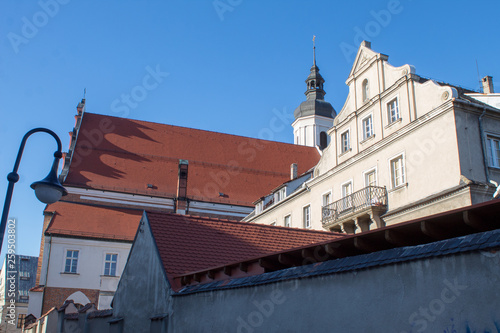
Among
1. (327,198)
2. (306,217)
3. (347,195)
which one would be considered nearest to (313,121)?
(306,217)

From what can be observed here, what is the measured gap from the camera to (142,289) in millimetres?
13523

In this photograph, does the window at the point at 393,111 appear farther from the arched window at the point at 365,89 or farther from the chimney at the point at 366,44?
the chimney at the point at 366,44

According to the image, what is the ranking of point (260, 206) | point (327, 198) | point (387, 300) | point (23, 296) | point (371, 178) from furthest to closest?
point (23, 296) < point (260, 206) < point (327, 198) < point (371, 178) < point (387, 300)

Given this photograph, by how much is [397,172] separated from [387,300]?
582 inches

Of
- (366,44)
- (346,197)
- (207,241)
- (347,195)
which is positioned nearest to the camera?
(207,241)

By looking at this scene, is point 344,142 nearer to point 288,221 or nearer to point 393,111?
point 393,111

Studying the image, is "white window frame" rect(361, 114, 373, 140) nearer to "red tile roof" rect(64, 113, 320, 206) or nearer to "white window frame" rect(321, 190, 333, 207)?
"white window frame" rect(321, 190, 333, 207)

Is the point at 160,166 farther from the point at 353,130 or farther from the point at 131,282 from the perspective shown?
the point at 131,282

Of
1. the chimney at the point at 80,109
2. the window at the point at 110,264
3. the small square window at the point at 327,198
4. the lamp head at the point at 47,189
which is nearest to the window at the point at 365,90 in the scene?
the small square window at the point at 327,198

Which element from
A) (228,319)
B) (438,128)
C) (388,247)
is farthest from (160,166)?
(388,247)

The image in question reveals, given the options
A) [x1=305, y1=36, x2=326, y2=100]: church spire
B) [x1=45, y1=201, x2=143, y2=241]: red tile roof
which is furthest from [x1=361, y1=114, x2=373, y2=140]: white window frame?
[x1=305, y1=36, x2=326, y2=100]: church spire

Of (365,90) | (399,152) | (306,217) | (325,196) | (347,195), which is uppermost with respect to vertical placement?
(365,90)

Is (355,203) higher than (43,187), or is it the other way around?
(355,203)

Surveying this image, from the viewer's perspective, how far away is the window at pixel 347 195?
22.6 meters
